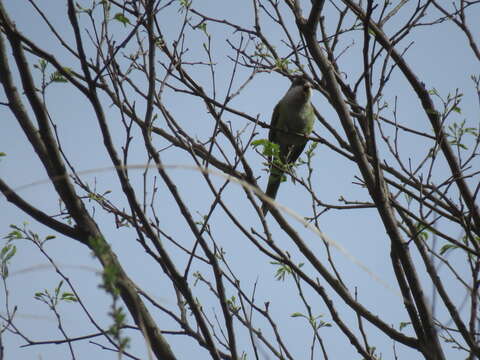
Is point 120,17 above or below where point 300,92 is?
below

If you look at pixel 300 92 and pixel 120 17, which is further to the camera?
pixel 300 92

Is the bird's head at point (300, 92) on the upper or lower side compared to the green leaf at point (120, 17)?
upper

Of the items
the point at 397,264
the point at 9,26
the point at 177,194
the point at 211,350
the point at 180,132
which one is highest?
the point at 180,132

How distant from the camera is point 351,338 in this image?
2824mm

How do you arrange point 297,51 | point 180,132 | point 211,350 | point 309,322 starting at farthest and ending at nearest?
1. point 297,51
2. point 309,322
3. point 180,132
4. point 211,350

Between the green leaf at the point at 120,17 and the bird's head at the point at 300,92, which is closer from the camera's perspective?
the green leaf at the point at 120,17

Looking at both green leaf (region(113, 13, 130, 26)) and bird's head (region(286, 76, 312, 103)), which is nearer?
green leaf (region(113, 13, 130, 26))

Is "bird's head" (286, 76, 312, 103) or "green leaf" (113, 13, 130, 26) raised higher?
"bird's head" (286, 76, 312, 103)

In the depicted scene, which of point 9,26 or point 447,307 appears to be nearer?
point 9,26

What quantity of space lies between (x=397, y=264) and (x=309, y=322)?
804mm

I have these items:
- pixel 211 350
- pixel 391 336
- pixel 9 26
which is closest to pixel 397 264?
pixel 391 336

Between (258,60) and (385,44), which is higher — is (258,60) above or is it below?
above

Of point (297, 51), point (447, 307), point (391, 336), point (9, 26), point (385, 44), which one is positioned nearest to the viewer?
point (9, 26)

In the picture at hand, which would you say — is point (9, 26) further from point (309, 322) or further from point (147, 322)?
point (309, 322)
